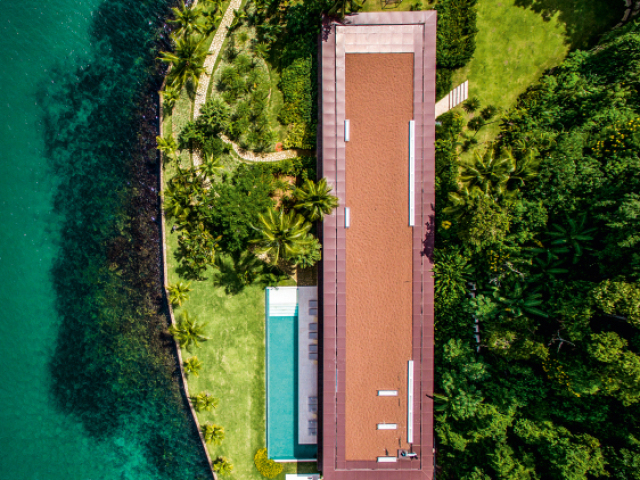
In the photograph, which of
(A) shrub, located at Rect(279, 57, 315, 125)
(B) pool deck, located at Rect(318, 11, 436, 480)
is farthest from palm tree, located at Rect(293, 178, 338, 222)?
(A) shrub, located at Rect(279, 57, 315, 125)

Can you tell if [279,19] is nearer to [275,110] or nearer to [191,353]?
[275,110]

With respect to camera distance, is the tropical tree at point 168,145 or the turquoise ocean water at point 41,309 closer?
the tropical tree at point 168,145

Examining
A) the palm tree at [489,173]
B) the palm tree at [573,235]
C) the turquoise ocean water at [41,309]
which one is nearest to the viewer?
the palm tree at [573,235]

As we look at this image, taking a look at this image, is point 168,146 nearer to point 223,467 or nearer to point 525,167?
point 223,467

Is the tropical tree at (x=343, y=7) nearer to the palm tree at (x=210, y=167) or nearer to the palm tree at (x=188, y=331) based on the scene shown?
the palm tree at (x=210, y=167)

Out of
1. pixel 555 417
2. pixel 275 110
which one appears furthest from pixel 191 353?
pixel 555 417

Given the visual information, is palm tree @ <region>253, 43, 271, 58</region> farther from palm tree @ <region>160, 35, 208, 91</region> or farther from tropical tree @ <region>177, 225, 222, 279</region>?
tropical tree @ <region>177, 225, 222, 279</region>

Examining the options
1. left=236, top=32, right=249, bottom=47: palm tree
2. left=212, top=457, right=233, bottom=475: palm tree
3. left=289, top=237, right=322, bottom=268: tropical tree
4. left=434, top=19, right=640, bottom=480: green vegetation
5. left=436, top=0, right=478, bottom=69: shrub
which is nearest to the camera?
left=434, top=19, right=640, bottom=480: green vegetation

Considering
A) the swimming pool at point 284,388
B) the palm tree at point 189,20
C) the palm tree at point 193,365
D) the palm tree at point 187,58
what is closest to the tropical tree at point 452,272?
the swimming pool at point 284,388
